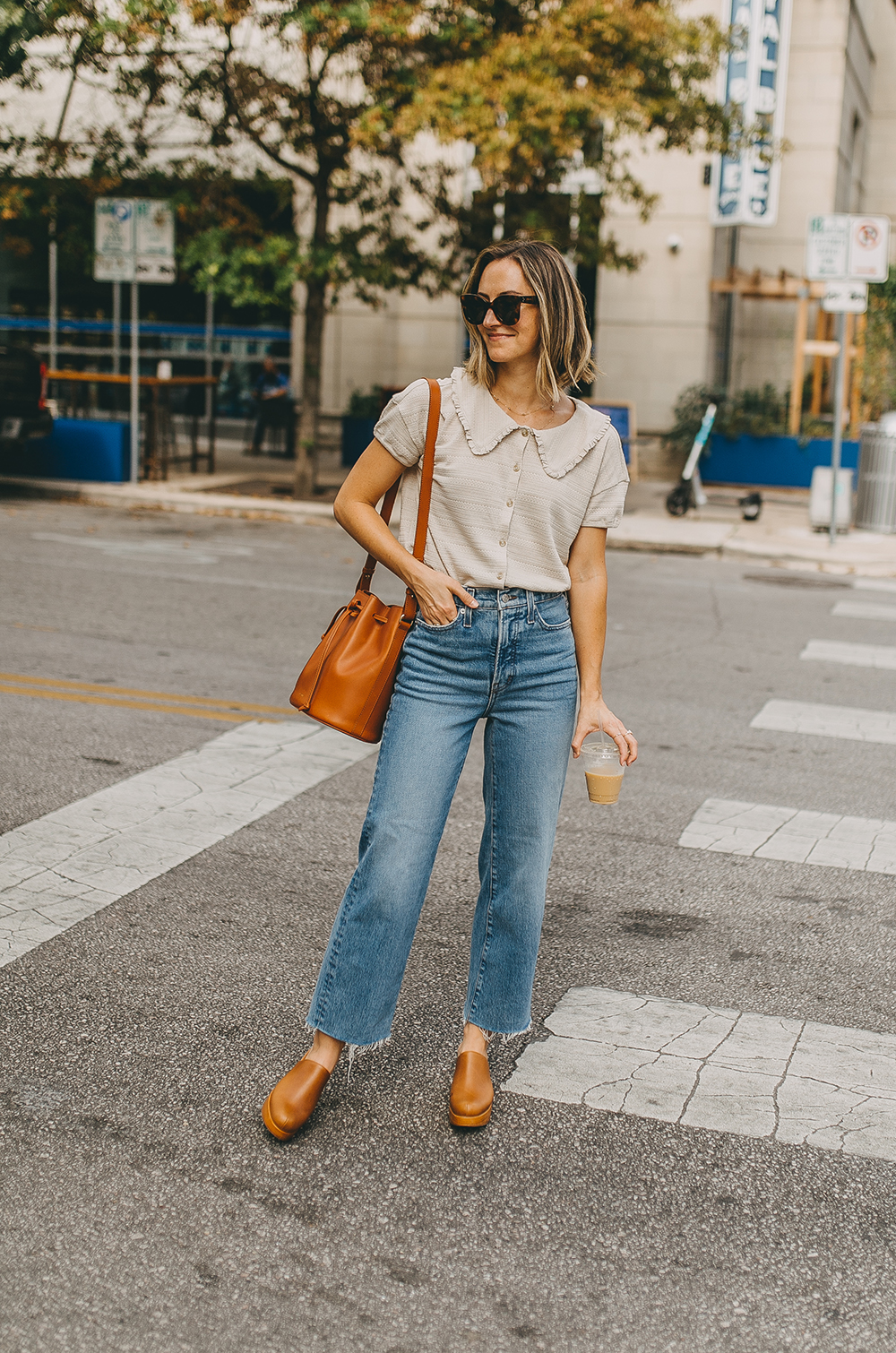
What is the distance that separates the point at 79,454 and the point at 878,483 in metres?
9.54

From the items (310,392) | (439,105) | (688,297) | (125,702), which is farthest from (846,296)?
(125,702)

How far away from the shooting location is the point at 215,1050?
348cm

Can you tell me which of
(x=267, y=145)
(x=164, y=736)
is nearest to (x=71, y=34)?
(x=267, y=145)

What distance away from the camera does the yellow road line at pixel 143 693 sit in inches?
271

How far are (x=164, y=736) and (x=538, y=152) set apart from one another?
9929 millimetres

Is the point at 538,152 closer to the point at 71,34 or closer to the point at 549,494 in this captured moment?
the point at 71,34

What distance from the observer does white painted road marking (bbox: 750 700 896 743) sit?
278 inches

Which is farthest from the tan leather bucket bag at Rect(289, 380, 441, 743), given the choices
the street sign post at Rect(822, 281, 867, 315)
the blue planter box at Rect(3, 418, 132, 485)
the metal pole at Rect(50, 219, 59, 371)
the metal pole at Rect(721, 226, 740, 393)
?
the metal pole at Rect(50, 219, 59, 371)

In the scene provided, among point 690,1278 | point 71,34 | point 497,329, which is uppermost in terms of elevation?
point 71,34

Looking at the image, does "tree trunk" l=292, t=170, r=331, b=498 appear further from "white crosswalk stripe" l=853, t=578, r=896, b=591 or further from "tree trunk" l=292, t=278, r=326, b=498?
"white crosswalk stripe" l=853, t=578, r=896, b=591

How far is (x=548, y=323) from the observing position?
2941 millimetres

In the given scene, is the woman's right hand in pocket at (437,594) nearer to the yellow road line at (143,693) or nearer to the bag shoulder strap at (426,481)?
the bag shoulder strap at (426,481)

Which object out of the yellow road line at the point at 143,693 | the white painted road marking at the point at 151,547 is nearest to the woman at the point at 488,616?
the yellow road line at the point at 143,693

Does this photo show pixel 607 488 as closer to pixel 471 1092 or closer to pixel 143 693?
pixel 471 1092
